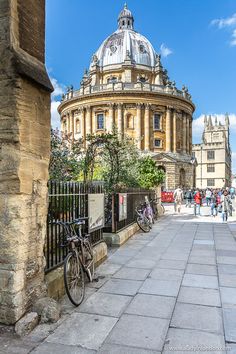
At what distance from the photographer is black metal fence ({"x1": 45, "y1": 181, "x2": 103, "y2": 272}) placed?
508cm

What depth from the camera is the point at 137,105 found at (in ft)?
169

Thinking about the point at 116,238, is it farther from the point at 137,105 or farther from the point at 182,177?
the point at 182,177

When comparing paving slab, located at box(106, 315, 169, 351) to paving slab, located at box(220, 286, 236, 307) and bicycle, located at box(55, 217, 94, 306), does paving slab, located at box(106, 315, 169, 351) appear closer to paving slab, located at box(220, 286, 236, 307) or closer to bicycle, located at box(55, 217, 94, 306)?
bicycle, located at box(55, 217, 94, 306)

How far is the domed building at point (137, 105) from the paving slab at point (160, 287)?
42647mm

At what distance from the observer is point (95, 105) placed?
52875 mm

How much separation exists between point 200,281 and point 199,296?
0.86 meters

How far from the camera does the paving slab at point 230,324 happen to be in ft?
12.5

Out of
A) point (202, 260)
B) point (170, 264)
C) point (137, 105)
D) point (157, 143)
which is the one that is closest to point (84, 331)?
point (170, 264)

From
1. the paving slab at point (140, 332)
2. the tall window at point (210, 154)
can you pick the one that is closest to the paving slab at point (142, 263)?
the paving slab at point (140, 332)

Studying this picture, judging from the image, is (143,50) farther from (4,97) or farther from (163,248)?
(4,97)

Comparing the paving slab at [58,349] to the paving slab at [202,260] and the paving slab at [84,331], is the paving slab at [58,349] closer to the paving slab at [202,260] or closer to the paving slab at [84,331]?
the paving slab at [84,331]

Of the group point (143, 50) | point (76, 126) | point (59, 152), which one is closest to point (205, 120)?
point (143, 50)

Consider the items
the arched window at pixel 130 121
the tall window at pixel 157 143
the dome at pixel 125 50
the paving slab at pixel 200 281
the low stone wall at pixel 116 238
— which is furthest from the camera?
the dome at pixel 125 50

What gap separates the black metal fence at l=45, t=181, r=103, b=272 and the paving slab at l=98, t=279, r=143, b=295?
0.89 meters
